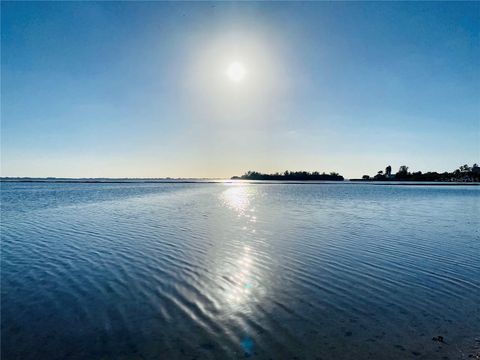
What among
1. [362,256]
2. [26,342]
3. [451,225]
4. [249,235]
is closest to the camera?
[26,342]

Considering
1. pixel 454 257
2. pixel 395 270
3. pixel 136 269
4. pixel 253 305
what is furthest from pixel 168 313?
pixel 454 257

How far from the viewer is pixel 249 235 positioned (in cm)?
1889

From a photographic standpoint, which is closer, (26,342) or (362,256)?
(26,342)

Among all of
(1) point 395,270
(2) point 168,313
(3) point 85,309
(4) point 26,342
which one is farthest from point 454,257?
(4) point 26,342

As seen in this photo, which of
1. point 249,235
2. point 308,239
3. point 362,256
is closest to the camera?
point 362,256

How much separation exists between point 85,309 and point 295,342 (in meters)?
6.04

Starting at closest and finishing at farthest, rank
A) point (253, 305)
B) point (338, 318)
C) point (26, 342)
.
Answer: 1. point (26, 342)
2. point (338, 318)
3. point (253, 305)

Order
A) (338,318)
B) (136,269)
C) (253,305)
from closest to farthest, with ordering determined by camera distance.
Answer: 1. (338,318)
2. (253,305)
3. (136,269)

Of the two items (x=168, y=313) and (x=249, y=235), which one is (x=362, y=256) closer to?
(x=249, y=235)

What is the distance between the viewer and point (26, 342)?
634cm

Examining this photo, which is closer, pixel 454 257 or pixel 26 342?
pixel 26 342

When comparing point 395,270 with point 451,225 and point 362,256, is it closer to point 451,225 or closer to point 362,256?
point 362,256

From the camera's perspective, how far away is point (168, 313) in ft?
25.5

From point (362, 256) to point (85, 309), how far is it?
39.4 ft
